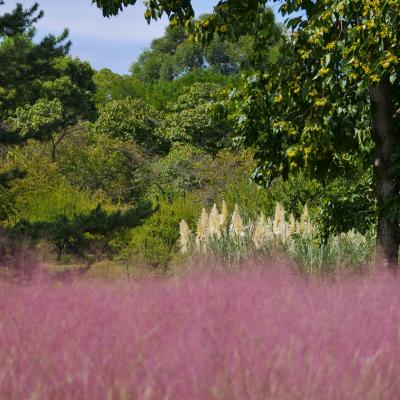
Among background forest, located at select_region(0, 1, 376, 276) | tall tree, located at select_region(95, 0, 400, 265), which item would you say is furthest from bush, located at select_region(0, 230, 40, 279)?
tall tree, located at select_region(95, 0, 400, 265)

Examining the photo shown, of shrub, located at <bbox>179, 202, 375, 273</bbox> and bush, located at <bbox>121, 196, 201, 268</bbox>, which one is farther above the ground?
bush, located at <bbox>121, 196, 201, 268</bbox>

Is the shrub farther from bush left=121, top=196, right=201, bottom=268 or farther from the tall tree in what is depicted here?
bush left=121, top=196, right=201, bottom=268

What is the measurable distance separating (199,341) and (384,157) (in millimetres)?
6217

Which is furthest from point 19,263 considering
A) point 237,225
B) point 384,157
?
point 237,225

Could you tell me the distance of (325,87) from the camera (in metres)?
7.82

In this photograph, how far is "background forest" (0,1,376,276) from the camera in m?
9.54

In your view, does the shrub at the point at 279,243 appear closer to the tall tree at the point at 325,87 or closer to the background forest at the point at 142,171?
the background forest at the point at 142,171

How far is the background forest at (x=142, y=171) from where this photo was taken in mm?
9539

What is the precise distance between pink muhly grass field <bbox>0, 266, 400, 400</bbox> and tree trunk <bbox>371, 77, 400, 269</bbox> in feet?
15.1

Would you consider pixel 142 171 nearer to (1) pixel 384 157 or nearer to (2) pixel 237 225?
(2) pixel 237 225

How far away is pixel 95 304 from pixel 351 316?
1279 mm

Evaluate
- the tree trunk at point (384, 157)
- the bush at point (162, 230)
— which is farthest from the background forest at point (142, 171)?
the tree trunk at point (384, 157)

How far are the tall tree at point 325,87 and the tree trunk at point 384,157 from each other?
12 mm

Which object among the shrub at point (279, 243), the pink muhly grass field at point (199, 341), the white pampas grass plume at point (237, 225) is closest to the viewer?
the pink muhly grass field at point (199, 341)
